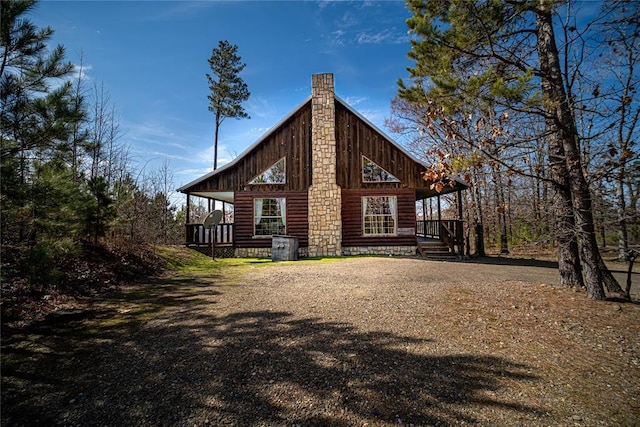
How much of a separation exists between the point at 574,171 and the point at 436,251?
830 centimetres

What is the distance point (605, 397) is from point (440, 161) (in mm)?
3711

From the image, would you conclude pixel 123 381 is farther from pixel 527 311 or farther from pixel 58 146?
pixel 527 311

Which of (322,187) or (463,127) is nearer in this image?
(463,127)

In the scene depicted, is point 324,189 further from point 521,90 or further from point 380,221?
point 521,90

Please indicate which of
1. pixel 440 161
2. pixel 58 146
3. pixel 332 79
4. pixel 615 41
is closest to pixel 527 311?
pixel 440 161

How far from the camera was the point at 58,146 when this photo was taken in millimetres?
4000

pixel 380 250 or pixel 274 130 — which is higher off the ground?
pixel 274 130

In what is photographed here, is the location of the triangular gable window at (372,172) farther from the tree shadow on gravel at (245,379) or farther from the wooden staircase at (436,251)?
the tree shadow on gravel at (245,379)

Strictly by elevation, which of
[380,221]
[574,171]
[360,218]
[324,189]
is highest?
[324,189]

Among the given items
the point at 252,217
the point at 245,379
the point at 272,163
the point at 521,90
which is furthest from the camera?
the point at 272,163

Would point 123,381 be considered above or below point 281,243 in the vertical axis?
below

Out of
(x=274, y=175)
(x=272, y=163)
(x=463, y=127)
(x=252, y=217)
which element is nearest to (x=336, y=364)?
(x=463, y=127)

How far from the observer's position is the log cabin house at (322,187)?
13359 millimetres

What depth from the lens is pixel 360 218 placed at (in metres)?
13.5
